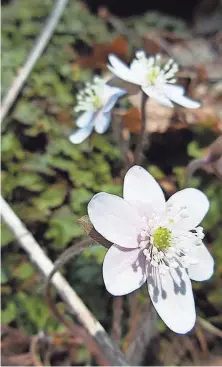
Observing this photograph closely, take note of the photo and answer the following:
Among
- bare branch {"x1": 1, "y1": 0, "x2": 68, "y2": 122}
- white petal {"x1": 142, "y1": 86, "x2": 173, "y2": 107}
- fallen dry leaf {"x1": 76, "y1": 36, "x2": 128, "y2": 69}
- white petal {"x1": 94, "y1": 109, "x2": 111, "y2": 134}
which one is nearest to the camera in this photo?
white petal {"x1": 142, "y1": 86, "x2": 173, "y2": 107}

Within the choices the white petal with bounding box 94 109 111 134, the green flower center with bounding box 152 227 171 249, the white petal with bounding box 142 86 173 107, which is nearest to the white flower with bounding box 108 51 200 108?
the white petal with bounding box 142 86 173 107

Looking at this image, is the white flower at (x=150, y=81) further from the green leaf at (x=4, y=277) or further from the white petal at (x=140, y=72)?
the green leaf at (x=4, y=277)

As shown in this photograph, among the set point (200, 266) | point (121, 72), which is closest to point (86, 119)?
point (121, 72)

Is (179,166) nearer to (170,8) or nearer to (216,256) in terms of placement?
(216,256)

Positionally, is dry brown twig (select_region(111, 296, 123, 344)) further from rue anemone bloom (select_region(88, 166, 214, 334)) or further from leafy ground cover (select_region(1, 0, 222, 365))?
rue anemone bloom (select_region(88, 166, 214, 334))

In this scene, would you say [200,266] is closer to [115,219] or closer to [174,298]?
[174,298]

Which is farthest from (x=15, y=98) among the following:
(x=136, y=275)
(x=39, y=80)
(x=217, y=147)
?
(x=136, y=275)

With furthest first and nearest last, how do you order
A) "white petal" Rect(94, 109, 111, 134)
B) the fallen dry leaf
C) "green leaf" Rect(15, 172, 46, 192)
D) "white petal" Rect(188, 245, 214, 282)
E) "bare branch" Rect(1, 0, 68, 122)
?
the fallen dry leaf
"bare branch" Rect(1, 0, 68, 122)
"green leaf" Rect(15, 172, 46, 192)
"white petal" Rect(94, 109, 111, 134)
"white petal" Rect(188, 245, 214, 282)
